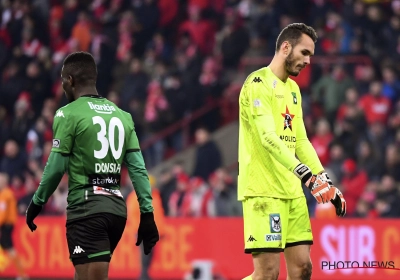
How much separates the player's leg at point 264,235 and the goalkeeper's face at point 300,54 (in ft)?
3.56

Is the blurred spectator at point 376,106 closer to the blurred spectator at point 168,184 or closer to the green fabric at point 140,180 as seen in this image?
the blurred spectator at point 168,184

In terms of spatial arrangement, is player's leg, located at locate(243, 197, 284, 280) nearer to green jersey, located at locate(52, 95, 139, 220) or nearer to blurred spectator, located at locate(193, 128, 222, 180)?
green jersey, located at locate(52, 95, 139, 220)

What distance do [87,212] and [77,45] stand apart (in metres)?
14.7

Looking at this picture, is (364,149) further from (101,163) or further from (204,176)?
(101,163)

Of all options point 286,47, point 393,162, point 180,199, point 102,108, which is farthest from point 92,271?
point 180,199

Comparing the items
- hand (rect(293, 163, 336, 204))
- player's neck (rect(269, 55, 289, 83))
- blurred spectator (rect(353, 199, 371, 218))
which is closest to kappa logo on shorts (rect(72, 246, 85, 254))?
hand (rect(293, 163, 336, 204))

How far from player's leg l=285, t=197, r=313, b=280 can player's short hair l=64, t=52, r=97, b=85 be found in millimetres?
1985

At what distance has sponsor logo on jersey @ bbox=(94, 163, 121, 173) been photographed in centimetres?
675

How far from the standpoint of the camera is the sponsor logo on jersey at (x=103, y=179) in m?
6.75

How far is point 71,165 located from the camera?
6.77 meters

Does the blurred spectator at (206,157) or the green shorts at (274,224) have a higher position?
the blurred spectator at (206,157)

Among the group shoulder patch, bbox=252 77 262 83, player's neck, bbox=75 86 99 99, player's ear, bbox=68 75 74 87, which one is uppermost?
shoulder patch, bbox=252 77 262 83

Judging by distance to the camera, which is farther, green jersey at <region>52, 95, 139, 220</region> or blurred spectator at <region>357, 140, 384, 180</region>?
blurred spectator at <region>357, 140, 384, 180</region>

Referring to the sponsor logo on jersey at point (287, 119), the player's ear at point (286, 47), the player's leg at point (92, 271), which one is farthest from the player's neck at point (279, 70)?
the player's leg at point (92, 271)
